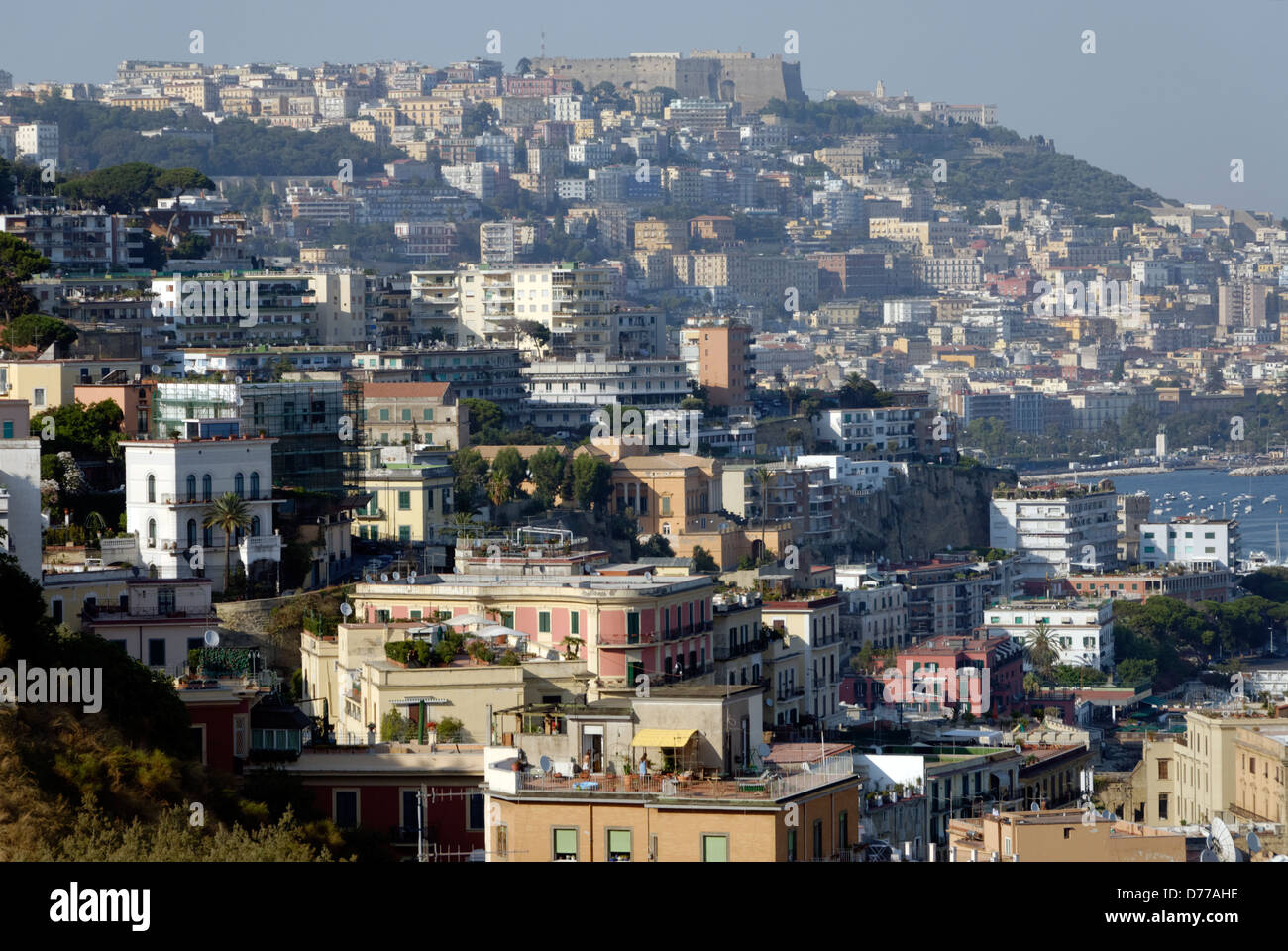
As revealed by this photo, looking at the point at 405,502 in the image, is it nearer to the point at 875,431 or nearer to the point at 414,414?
the point at 414,414

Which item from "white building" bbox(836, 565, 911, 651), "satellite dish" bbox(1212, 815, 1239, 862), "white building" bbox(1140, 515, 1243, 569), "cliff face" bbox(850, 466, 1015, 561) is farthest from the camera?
"white building" bbox(1140, 515, 1243, 569)

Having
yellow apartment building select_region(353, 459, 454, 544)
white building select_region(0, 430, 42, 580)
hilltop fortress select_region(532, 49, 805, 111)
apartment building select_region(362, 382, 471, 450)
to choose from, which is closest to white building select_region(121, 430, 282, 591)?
white building select_region(0, 430, 42, 580)

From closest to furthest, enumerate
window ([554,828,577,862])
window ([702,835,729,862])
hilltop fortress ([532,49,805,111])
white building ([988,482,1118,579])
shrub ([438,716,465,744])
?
window ([702,835,729,862]), window ([554,828,577,862]), shrub ([438,716,465,744]), white building ([988,482,1118,579]), hilltop fortress ([532,49,805,111])

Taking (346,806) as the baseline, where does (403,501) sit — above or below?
above

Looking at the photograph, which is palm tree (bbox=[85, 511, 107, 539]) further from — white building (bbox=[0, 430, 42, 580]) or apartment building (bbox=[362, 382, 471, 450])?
apartment building (bbox=[362, 382, 471, 450])

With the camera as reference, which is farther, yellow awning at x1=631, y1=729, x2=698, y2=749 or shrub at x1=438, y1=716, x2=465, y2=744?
shrub at x1=438, y1=716, x2=465, y2=744

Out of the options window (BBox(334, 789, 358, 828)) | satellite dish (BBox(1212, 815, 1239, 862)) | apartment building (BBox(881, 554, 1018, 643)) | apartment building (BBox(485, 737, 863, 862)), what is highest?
apartment building (BBox(485, 737, 863, 862))

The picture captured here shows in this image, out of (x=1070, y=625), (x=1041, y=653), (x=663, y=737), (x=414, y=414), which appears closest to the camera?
(x=663, y=737)

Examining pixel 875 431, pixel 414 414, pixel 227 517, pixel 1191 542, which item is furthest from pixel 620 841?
pixel 1191 542

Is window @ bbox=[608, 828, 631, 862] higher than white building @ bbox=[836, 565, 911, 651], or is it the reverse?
window @ bbox=[608, 828, 631, 862]
